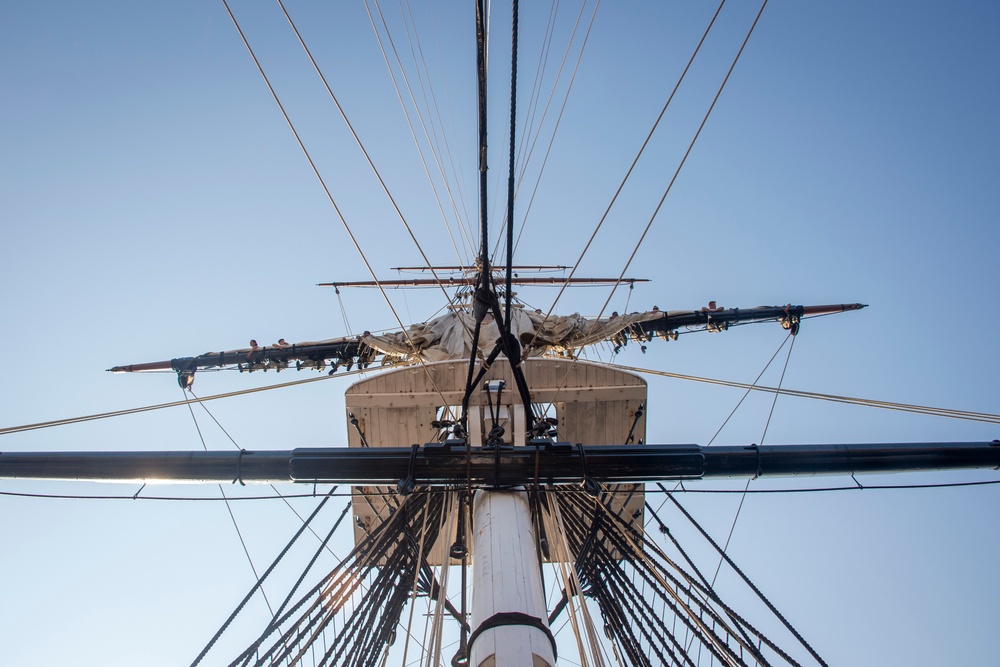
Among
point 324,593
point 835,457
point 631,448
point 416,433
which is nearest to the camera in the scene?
point 631,448

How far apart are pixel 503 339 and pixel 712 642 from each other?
8.64ft

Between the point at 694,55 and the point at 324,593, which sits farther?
the point at 324,593

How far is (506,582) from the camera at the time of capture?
3.06 meters

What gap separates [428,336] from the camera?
425 inches

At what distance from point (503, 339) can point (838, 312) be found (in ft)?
33.9

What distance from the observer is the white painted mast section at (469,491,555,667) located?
2672 mm

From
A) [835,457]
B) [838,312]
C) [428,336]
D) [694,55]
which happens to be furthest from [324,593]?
[838,312]

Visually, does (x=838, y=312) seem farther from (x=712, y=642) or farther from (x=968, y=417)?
(x=712, y=642)

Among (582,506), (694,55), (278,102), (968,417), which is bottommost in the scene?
(582,506)

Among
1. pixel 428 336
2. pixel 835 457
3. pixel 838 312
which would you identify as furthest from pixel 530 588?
pixel 838 312

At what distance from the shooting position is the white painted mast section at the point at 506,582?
267 cm

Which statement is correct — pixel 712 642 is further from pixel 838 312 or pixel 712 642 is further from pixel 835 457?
pixel 838 312

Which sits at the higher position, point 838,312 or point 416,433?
point 838,312

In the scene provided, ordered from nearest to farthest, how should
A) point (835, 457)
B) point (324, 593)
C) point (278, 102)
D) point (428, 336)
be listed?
1. point (278, 102)
2. point (835, 457)
3. point (324, 593)
4. point (428, 336)
